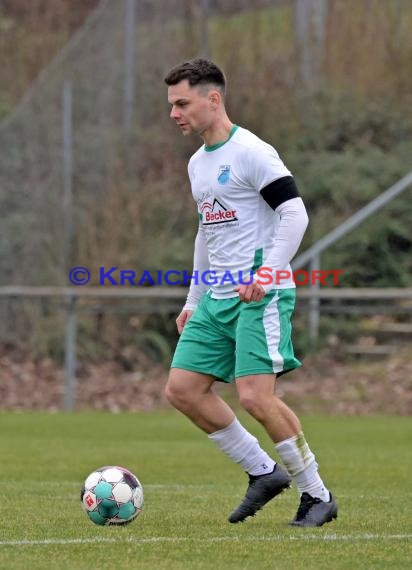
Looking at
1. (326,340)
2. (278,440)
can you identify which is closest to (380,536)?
(278,440)

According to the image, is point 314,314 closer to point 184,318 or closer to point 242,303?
point 184,318

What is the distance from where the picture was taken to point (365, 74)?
2258 centimetres

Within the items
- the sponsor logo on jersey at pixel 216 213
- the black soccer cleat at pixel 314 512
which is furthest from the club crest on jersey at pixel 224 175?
the black soccer cleat at pixel 314 512

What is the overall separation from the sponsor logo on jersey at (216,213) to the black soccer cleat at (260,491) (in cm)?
130

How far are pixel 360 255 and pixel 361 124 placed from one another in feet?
11.0

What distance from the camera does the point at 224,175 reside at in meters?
6.64

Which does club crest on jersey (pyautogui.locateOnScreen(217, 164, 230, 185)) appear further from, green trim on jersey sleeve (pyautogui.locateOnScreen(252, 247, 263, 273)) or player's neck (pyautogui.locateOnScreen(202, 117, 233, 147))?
green trim on jersey sleeve (pyautogui.locateOnScreen(252, 247, 263, 273))

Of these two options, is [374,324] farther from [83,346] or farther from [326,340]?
[83,346]

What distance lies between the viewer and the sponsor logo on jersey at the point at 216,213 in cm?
666

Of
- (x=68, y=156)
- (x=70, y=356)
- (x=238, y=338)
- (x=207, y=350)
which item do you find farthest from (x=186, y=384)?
(x=68, y=156)

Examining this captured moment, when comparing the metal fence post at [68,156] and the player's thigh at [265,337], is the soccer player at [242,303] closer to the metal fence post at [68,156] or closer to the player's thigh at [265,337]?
the player's thigh at [265,337]

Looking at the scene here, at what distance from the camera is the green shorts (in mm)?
6508

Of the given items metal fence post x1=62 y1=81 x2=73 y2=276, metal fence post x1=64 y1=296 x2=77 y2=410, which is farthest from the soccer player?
metal fence post x1=62 y1=81 x2=73 y2=276

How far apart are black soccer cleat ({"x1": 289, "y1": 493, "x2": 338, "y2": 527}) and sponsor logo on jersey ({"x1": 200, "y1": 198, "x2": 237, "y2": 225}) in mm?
1436
